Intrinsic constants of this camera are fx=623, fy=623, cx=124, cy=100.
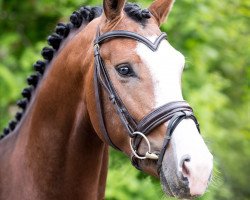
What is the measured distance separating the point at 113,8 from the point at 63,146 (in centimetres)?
91

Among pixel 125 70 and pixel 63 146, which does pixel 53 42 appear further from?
pixel 125 70

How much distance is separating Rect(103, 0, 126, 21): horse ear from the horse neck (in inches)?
11.1

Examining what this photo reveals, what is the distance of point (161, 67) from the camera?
3322 mm

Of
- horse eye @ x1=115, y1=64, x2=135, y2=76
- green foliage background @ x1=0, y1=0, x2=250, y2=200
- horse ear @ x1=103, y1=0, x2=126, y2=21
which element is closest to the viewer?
horse eye @ x1=115, y1=64, x2=135, y2=76

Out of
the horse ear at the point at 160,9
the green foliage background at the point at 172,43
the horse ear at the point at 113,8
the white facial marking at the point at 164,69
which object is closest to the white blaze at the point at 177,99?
the white facial marking at the point at 164,69

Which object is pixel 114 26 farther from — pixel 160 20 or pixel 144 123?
pixel 144 123

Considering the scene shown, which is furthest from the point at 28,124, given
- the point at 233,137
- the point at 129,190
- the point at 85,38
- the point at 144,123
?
the point at 233,137

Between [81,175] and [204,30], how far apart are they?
4396 millimetres

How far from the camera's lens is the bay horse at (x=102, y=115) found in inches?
126

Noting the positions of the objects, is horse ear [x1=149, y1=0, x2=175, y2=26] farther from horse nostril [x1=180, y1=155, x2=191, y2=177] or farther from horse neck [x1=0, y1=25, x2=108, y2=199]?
horse nostril [x1=180, y1=155, x2=191, y2=177]

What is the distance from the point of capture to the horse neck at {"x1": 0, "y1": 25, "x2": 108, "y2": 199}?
3787 mm

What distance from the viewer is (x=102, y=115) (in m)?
3.53

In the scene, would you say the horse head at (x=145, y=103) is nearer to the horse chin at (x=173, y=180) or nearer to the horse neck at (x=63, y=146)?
the horse chin at (x=173, y=180)

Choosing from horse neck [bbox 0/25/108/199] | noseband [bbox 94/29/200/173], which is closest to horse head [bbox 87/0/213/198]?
A: noseband [bbox 94/29/200/173]
